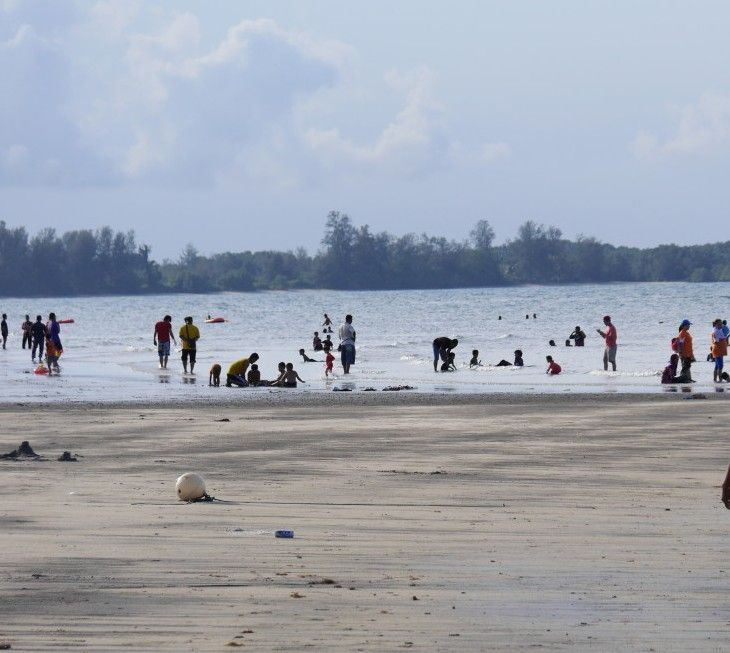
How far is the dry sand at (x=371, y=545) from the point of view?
661 cm

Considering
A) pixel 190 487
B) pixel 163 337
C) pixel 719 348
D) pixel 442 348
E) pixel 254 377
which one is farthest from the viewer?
pixel 163 337

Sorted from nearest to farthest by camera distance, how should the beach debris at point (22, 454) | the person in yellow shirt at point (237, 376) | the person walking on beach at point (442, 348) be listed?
the beach debris at point (22, 454) < the person in yellow shirt at point (237, 376) < the person walking on beach at point (442, 348)

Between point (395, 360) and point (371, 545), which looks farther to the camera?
point (395, 360)

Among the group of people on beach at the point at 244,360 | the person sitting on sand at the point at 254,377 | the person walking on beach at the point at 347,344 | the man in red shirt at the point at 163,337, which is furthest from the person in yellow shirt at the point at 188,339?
the person sitting on sand at the point at 254,377

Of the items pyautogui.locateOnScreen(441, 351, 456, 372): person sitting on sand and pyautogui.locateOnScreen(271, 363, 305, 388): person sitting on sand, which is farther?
pyautogui.locateOnScreen(441, 351, 456, 372): person sitting on sand

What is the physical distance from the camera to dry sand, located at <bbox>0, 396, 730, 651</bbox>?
260 inches

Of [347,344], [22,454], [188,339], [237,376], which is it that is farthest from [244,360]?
[22,454]

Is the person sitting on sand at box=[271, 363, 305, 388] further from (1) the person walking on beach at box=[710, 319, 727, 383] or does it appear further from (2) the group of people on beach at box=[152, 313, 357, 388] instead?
(1) the person walking on beach at box=[710, 319, 727, 383]

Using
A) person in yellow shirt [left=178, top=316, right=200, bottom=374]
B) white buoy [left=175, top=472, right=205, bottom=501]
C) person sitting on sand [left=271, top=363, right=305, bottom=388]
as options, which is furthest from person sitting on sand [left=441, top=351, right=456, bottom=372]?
white buoy [left=175, top=472, right=205, bottom=501]

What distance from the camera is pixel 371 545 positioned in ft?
28.9

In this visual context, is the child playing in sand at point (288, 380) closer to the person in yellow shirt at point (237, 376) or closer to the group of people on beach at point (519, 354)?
the person in yellow shirt at point (237, 376)

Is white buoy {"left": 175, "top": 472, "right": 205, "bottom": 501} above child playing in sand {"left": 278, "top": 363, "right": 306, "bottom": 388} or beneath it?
above

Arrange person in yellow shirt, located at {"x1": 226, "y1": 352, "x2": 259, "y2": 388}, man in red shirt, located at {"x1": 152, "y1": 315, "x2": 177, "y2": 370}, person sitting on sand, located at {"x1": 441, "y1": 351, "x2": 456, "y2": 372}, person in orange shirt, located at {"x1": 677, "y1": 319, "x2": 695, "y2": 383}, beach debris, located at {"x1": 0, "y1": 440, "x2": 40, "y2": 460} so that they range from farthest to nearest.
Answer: person sitting on sand, located at {"x1": 441, "y1": 351, "x2": 456, "y2": 372}
man in red shirt, located at {"x1": 152, "y1": 315, "x2": 177, "y2": 370}
person in yellow shirt, located at {"x1": 226, "y1": 352, "x2": 259, "y2": 388}
person in orange shirt, located at {"x1": 677, "y1": 319, "x2": 695, "y2": 383}
beach debris, located at {"x1": 0, "y1": 440, "x2": 40, "y2": 460}

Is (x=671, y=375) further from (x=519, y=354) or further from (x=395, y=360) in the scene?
(x=395, y=360)
